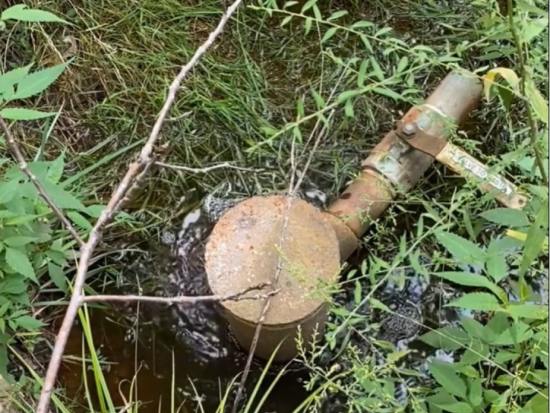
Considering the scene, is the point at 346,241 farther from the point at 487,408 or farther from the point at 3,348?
the point at 3,348

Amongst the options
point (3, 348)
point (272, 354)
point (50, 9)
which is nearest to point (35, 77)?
point (3, 348)

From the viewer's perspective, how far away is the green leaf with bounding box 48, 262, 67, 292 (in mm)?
1701

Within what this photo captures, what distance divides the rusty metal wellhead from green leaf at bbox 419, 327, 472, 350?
0.81ft

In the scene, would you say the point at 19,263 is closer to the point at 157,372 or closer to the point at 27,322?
the point at 27,322

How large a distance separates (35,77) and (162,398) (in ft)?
2.78

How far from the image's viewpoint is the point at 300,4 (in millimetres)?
2260

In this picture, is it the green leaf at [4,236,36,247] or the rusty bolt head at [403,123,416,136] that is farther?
the rusty bolt head at [403,123,416,136]

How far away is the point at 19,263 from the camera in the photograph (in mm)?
1532

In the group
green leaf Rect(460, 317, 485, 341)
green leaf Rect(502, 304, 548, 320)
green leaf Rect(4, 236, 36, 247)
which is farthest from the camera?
green leaf Rect(4, 236, 36, 247)

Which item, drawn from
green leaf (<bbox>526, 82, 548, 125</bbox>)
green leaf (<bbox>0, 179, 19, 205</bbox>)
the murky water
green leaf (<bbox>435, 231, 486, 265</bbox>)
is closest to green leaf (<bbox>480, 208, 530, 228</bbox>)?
green leaf (<bbox>435, 231, 486, 265</bbox>)

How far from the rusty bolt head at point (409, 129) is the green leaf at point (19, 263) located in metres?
0.90

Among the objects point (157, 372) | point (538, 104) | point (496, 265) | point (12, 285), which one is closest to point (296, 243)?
point (496, 265)

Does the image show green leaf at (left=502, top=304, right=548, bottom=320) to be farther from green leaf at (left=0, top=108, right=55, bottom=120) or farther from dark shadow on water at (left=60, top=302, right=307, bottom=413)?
green leaf at (left=0, top=108, right=55, bottom=120)

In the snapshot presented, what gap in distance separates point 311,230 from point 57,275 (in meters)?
0.62
